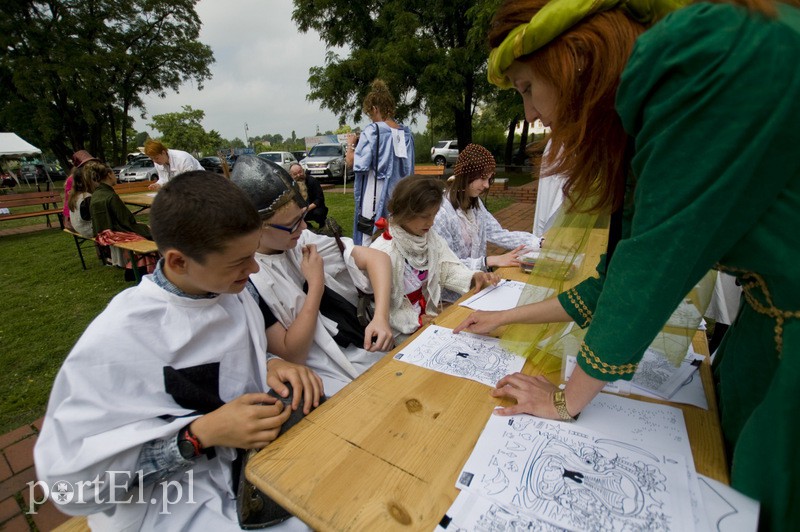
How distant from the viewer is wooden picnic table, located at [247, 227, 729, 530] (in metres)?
0.76

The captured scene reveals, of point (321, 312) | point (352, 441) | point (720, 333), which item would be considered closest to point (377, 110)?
point (321, 312)

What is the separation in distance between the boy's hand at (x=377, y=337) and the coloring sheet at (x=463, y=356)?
0.98ft

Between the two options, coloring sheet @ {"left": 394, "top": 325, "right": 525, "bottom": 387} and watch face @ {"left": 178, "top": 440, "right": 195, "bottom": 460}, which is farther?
coloring sheet @ {"left": 394, "top": 325, "right": 525, "bottom": 387}

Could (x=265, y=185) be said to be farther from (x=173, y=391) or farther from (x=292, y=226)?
(x=173, y=391)

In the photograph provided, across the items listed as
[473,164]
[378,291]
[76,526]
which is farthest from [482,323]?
[473,164]

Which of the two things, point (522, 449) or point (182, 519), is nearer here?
point (522, 449)

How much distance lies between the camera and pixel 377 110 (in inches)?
162

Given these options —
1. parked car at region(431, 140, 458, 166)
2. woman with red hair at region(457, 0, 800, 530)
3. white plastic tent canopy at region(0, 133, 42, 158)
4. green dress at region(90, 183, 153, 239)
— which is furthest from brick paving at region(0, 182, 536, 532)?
white plastic tent canopy at region(0, 133, 42, 158)

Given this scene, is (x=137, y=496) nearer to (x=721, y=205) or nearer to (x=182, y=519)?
(x=182, y=519)

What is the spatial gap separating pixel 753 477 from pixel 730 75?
71cm

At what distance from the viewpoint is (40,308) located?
14.4 feet

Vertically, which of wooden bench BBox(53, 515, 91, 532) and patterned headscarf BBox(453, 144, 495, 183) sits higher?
patterned headscarf BBox(453, 144, 495, 183)

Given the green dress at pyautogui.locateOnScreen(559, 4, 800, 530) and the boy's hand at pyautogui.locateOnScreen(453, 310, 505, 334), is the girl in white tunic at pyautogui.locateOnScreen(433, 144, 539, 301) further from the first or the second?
the green dress at pyautogui.locateOnScreen(559, 4, 800, 530)

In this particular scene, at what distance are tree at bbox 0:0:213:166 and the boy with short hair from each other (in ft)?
73.0
